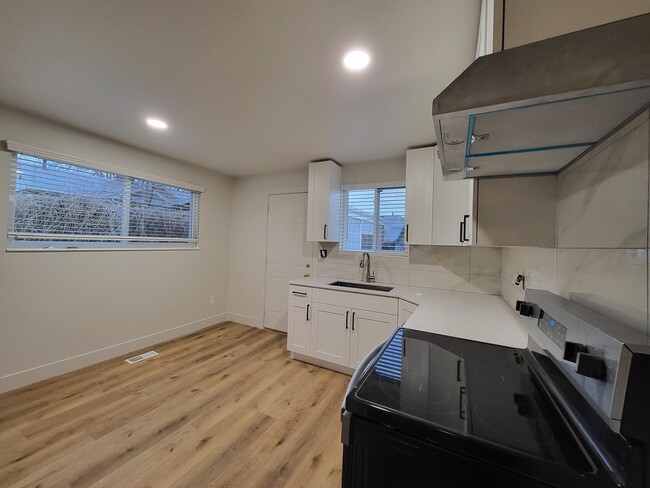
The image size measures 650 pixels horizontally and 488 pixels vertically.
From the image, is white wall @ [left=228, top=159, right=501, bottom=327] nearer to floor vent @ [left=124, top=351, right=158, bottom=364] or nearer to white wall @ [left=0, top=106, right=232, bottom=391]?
white wall @ [left=0, top=106, right=232, bottom=391]

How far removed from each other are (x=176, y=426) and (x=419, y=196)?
9.44ft

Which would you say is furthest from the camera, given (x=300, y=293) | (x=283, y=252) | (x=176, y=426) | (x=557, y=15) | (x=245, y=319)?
(x=245, y=319)

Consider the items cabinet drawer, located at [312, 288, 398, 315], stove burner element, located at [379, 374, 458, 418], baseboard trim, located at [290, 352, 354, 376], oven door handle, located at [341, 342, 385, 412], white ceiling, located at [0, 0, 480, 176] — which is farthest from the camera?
baseboard trim, located at [290, 352, 354, 376]

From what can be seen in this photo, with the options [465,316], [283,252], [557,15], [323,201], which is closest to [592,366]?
[557,15]

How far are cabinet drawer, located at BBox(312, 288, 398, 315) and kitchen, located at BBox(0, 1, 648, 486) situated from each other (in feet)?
0.07

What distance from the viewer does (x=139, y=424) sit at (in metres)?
1.89

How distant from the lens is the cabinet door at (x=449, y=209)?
2477mm

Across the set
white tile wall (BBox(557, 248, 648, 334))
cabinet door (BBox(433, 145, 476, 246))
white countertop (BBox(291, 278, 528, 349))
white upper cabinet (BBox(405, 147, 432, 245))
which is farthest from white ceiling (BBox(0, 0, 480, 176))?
white countertop (BBox(291, 278, 528, 349))

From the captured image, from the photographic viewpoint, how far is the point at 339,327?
2727 mm

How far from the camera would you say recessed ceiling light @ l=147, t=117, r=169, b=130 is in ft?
7.72

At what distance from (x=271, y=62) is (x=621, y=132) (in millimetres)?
1599

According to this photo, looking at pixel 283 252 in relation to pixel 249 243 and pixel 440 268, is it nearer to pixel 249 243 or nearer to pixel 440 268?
pixel 249 243

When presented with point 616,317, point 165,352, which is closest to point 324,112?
point 616,317

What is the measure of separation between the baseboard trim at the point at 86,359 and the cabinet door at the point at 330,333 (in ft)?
6.55
